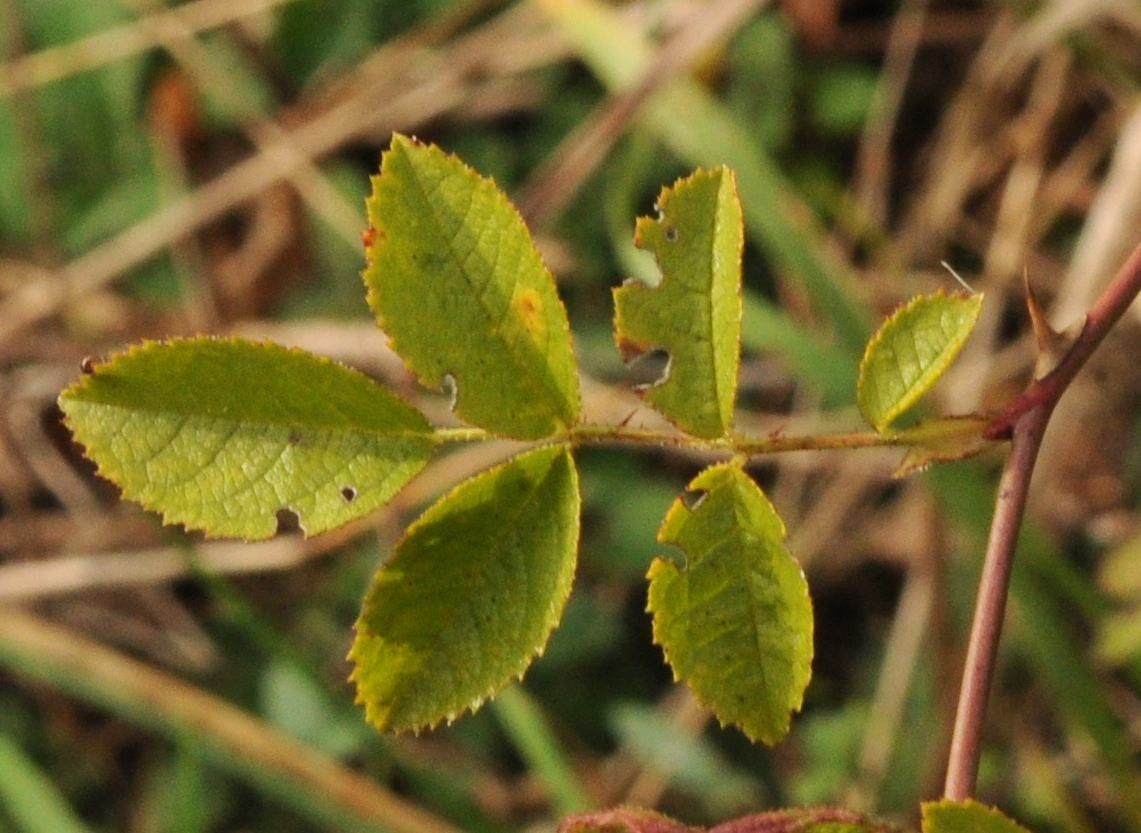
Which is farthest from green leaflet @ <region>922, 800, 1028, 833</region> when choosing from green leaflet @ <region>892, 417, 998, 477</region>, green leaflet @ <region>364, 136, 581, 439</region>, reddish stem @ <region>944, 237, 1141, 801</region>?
green leaflet @ <region>364, 136, 581, 439</region>

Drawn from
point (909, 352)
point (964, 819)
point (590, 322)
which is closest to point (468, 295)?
point (909, 352)

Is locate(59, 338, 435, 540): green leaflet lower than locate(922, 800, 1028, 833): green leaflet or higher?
higher

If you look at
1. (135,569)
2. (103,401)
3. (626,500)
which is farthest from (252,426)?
(135,569)

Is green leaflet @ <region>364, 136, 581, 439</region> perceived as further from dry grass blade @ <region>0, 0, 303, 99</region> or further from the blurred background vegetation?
dry grass blade @ <region>0, 0, 303, 99</region>

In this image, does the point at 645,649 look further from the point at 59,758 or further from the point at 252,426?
the point at 252,426

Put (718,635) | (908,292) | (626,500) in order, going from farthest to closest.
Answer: (908,292) → (626,500) → (718,635)

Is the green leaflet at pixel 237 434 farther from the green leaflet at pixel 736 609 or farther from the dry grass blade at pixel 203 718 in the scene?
the dry grass blade at pixel 203 718

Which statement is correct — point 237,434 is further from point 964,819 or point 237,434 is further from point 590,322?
point 590,322
